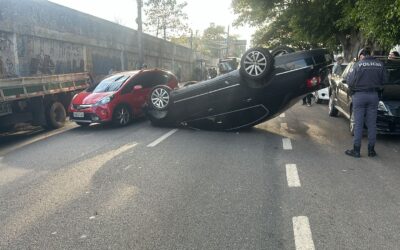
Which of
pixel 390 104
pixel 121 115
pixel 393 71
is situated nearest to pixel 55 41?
pixel 121 115

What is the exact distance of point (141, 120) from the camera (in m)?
12.2

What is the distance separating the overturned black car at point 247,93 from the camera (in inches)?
325

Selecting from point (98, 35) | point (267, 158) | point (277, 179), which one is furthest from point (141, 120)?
point (98, 35)

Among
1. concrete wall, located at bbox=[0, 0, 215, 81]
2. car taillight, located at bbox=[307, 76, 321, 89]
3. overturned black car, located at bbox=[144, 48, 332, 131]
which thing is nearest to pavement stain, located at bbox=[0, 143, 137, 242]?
overturned black car, located at bbox=[144, 48, 332, 131]

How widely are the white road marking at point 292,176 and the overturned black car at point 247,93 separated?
265 centimetres

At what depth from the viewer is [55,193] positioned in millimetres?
5219

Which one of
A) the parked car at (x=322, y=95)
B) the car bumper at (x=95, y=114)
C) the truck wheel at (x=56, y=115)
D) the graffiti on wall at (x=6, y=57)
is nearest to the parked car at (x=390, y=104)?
the car bumper at (x=95, y=114)

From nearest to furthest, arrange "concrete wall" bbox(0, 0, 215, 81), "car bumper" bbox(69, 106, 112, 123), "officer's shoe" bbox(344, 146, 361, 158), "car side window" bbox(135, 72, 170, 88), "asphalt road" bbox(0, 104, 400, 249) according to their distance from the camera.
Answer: "asphalt road" bbox(0, 104, 400, 249) < "officer's shoe" bbox(344, 146, 361, 158) < "car bumper" bbox(69, 106, 112, 123) < "car side window" bbox(135, 72, 170, 88) < "concrete wall" bbox(0, 0, 215, 81)

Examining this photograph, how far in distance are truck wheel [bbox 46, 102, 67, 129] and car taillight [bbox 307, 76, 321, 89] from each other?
728 centimetres

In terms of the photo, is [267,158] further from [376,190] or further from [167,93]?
[167,93]

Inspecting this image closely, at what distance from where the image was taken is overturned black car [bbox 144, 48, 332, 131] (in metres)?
8.27

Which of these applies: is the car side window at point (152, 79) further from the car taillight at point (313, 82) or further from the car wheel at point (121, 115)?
the car taillight at point (313, 82)

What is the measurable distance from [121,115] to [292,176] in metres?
6.50

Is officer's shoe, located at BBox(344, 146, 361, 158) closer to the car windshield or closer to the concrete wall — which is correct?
the car windshield
